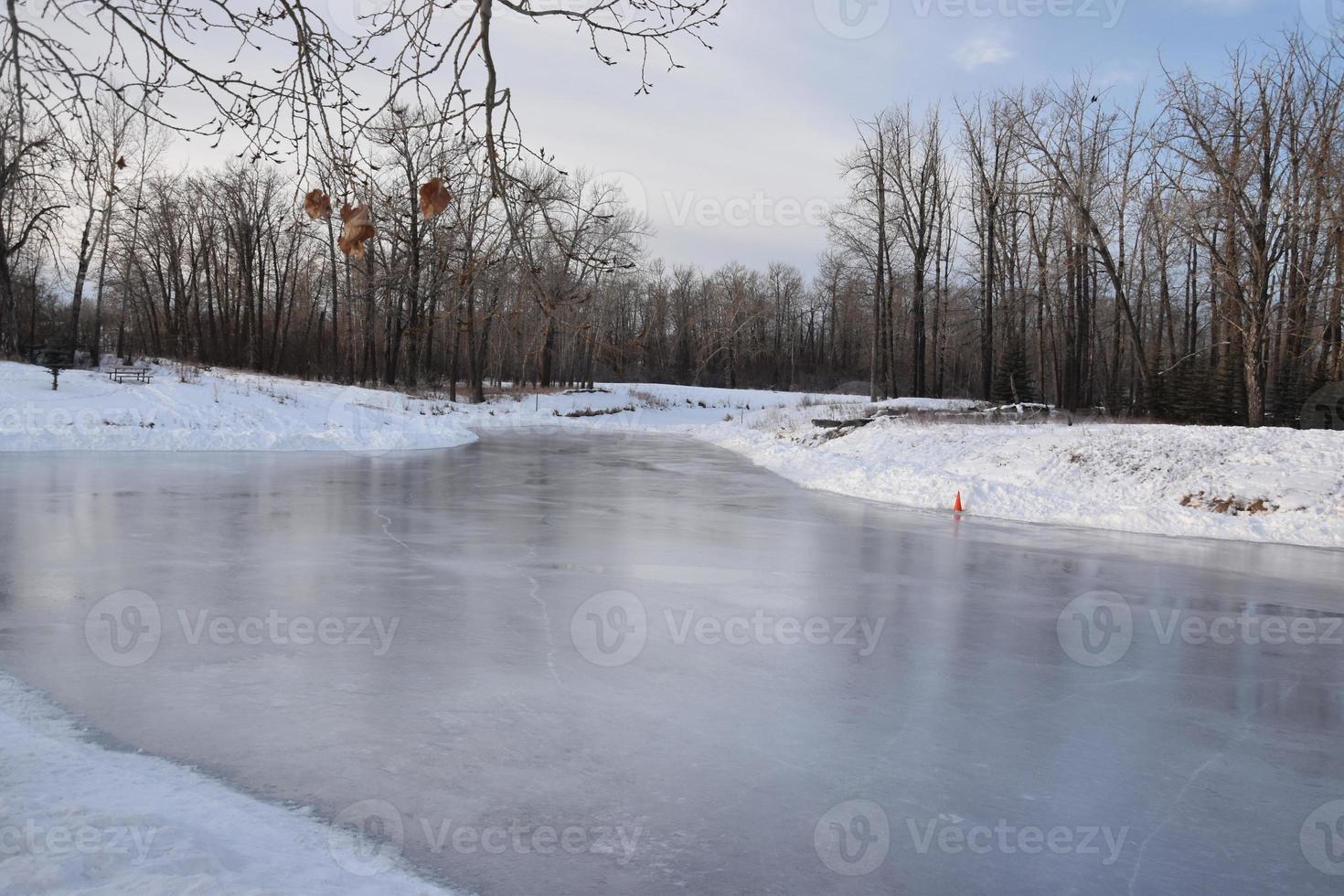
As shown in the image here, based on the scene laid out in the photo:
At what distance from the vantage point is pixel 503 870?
11.2ft

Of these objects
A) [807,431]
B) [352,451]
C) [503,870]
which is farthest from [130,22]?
[807,431]

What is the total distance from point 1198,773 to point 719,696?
255 cm

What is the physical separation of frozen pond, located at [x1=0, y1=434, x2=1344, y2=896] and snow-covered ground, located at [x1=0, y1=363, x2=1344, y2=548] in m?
4.34

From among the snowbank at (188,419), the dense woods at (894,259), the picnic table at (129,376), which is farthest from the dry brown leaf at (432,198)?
the picnic table at (129,376)

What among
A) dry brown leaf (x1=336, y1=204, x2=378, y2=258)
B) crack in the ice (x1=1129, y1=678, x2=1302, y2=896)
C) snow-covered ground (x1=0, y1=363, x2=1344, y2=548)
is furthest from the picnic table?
crack in the ice (x1=1129, y1=678, x2=1302, y2=896)

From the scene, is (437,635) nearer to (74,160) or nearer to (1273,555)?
(74,160)

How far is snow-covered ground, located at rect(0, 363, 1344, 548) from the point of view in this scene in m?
15.4

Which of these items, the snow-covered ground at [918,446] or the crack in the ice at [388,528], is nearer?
the crack in the ice at [388,528]

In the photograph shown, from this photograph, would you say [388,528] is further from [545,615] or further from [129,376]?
[129,376]

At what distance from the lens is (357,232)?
261cm

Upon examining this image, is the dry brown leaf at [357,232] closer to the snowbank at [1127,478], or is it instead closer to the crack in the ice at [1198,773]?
the crack in the ice at [1198,773]

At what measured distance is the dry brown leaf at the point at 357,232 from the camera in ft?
8.55

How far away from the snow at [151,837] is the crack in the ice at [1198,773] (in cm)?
271

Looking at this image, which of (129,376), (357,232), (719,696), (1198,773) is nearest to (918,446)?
(719,696)
